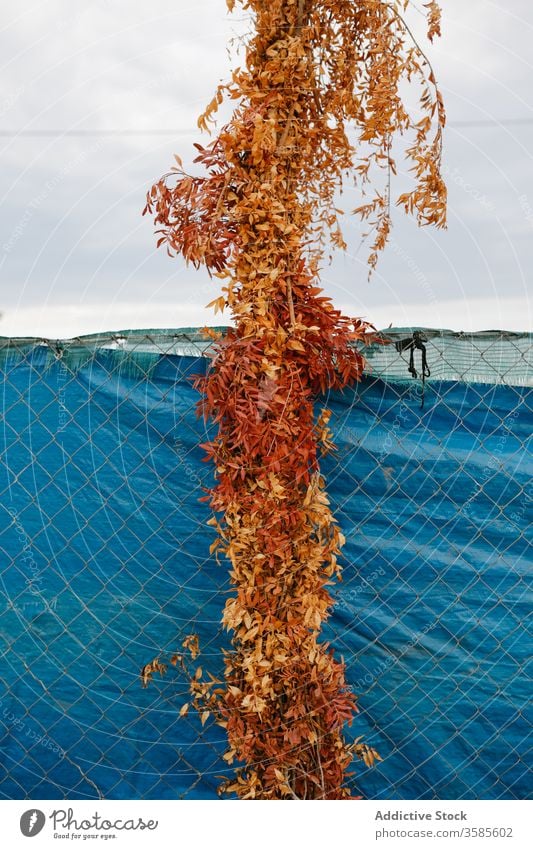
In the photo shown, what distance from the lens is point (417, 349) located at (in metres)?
2.65

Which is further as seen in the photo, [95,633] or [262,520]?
[95,633]

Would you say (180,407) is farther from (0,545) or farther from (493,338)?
(493,338)

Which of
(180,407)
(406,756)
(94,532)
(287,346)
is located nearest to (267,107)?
(287,346)

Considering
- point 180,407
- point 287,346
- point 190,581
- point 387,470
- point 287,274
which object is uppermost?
point 287,274

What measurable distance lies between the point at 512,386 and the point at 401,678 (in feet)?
3.86

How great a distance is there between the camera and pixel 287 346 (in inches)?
95.0
